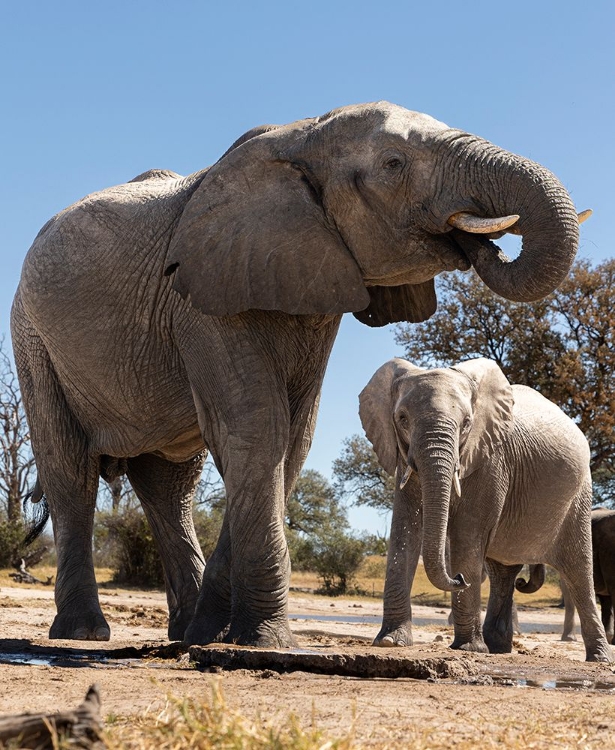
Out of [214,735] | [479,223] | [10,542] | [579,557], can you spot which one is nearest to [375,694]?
[214,735]

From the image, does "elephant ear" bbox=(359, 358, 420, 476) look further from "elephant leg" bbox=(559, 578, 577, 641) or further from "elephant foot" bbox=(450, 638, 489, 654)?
"elephant leg" bbox=(559, 578, 577, 641)

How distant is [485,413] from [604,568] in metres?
5.45

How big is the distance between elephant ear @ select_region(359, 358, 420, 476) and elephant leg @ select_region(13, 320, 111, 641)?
2.19 m

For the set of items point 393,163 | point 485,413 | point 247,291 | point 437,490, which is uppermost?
point 393,163

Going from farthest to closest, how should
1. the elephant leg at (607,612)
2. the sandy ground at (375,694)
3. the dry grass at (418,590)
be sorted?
the dry grass at (418,590) < the elephant leg at (607,612) < the sandy ground at (375,694)

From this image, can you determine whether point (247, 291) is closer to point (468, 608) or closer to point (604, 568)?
point (468, 608)

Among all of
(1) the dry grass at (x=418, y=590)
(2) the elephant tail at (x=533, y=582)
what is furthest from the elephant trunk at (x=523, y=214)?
(1) the dry grass at (x=418, y=590)

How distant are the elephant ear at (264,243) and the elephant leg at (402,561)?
7.55ft

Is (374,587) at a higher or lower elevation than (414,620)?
higher

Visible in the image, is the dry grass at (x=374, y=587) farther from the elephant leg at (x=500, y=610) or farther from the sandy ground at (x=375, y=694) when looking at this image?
the sandy ground at (x=375, y=694)

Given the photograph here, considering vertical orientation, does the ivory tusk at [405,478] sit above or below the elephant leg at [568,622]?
above

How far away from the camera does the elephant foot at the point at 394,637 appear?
8.73 m

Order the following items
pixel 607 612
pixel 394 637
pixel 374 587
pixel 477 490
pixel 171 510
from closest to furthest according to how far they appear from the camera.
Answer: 1. pixel 394 637
2. pixel 477 490
3. pixel 171 510
4. pixel 607 612
5. pixel 374 587

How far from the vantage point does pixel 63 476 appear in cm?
902
